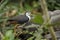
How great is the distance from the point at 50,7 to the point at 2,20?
4.45 feet

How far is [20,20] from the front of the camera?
2.18m

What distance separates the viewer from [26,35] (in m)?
1.65

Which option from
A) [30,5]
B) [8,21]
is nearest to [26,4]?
[30,5]

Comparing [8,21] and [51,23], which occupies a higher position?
[51,23]

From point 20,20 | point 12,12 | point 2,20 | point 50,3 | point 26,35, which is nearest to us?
point 26,35

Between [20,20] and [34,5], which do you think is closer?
[20,20]

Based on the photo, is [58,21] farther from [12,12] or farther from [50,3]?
[50,3]

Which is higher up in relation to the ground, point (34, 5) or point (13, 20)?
point (13, 20)

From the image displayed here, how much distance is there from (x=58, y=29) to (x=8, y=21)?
2.82 feet

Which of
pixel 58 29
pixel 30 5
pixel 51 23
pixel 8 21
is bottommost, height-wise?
pixel 30 5

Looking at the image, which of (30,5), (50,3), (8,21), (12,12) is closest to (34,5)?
(30,5)

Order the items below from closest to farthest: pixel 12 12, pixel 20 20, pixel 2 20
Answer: pixel 20 20
pixel 2 20
pixel 12 12

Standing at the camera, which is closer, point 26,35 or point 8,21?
point 26,35

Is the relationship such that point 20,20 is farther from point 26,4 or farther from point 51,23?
point 26,4
